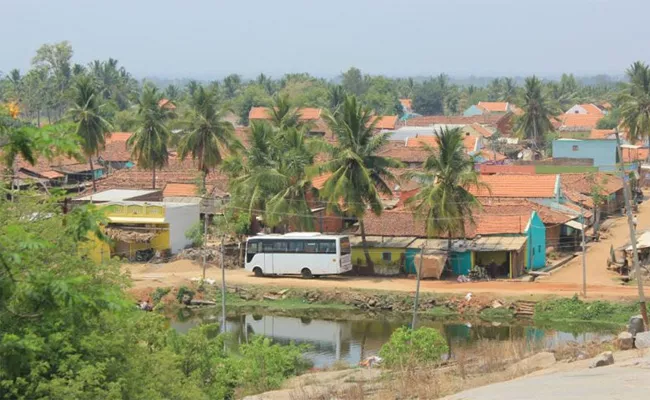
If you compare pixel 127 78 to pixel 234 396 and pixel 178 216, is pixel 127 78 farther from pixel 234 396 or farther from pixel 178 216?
pixel 234 396

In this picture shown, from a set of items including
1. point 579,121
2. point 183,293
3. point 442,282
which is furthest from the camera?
point 579,121

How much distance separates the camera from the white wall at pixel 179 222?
3878 cm

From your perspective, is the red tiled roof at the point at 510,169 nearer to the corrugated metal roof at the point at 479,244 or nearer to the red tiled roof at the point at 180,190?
the red tiled roof at the point at 180,190

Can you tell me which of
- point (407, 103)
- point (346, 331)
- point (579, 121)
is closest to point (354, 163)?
point (346, 331)

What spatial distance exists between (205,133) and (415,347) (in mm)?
25742

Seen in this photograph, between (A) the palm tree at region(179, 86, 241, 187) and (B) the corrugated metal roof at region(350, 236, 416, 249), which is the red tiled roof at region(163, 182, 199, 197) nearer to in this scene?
(A) the palm tree at region(179, 86, 241, 187)

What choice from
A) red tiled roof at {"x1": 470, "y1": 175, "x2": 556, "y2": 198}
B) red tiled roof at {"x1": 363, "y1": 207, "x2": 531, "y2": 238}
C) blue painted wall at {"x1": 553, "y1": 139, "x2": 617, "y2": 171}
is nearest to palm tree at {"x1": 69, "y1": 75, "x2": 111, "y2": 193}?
red tiled roof at {"x1": 363, "y1": 207, "x2": 531, "y2": 238}

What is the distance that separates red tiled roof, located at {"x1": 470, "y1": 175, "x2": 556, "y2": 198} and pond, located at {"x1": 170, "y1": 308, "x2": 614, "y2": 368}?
12525mm

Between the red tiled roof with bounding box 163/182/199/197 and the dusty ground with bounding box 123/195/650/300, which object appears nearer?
the dusty ground with bounding box 123/195/650/300

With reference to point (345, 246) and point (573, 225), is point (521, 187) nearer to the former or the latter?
point (573, 225)

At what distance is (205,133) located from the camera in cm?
4591

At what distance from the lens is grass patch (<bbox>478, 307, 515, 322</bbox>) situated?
31.7 m

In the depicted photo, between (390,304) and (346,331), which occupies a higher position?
(390,304)

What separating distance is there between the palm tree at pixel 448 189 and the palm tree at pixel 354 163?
64.5 inches
